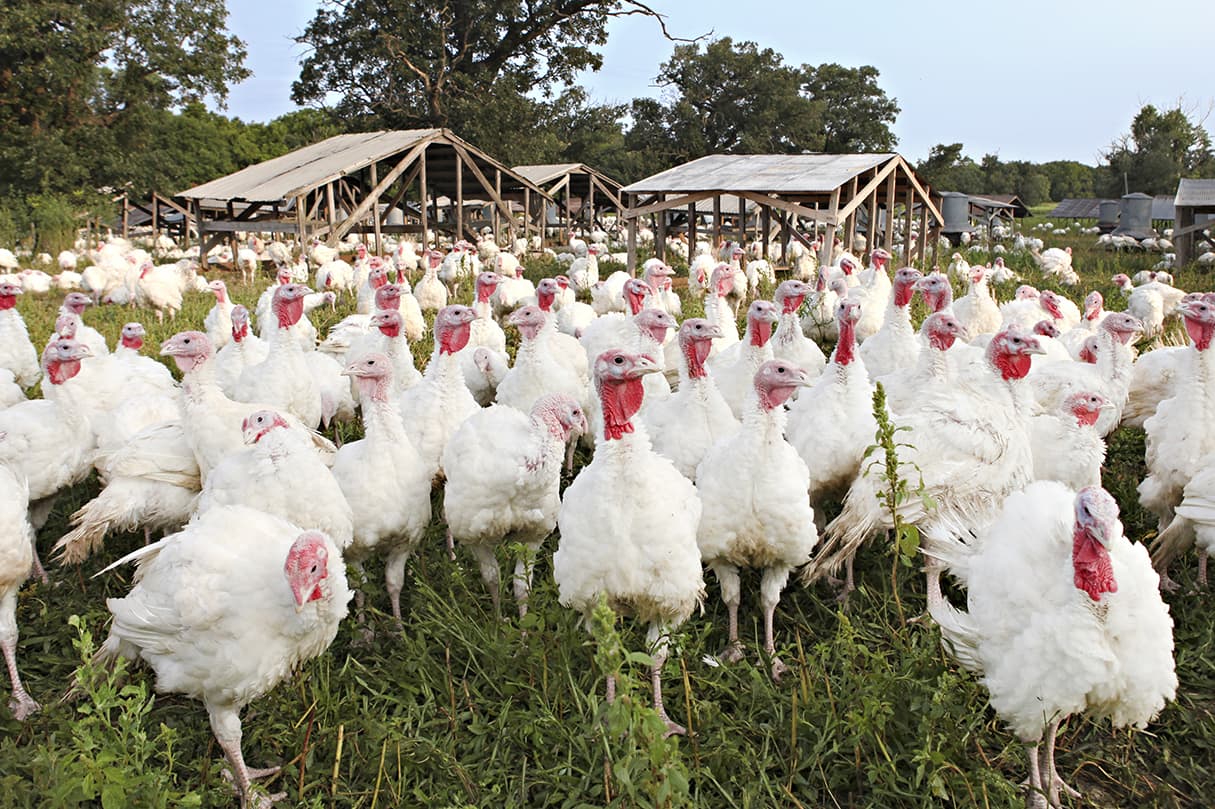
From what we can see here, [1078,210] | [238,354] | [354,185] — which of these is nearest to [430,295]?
[238,354]

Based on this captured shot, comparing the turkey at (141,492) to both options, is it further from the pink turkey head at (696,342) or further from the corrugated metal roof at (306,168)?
the corrugated metal roof at (306,168)

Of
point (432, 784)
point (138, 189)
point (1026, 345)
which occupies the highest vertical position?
point (138, 189)

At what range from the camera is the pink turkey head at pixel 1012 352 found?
4.50 meters

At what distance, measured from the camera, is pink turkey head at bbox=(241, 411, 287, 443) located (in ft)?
13.7

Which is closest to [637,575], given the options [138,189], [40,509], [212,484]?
[212,484]

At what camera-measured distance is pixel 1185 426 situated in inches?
180

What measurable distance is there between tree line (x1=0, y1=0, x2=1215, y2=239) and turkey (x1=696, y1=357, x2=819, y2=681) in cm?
2891

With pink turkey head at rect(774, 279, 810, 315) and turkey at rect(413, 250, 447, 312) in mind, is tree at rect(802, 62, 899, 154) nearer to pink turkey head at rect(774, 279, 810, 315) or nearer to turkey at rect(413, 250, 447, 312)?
turkey at rect(413, 250, 447, 312)

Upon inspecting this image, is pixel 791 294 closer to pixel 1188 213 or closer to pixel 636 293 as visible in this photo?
pixel 636 293

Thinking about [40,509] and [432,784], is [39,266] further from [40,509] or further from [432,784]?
[432,784]

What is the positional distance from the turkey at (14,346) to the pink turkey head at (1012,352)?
8.23 metres

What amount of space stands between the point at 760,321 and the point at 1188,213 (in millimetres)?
18668

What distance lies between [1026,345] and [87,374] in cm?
639

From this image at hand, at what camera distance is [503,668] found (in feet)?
12.4
